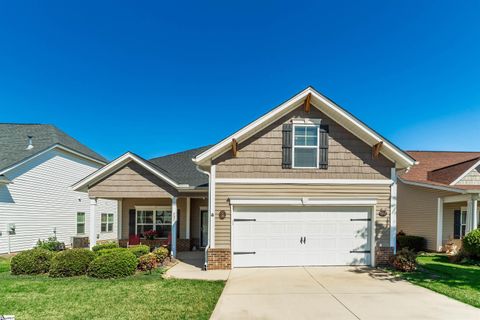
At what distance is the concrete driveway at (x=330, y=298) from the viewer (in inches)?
255

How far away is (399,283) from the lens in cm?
906

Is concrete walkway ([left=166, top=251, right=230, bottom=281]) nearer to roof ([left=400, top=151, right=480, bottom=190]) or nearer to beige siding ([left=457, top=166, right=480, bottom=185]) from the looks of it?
roof ([left=400, top=151, right=480, bottom=190])

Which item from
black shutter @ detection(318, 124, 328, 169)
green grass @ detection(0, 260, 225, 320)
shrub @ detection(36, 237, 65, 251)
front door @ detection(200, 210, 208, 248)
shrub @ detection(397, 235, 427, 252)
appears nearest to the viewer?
green grass @ detection(0, 260, 225, 320)

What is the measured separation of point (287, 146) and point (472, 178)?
11682mm

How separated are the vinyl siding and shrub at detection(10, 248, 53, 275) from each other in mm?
6197

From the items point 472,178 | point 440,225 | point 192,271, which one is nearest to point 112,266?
point 192,271

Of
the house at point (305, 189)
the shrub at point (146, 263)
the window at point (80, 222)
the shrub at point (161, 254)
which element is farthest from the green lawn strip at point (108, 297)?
the window at point (80, 222)

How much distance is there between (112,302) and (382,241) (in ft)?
28.9

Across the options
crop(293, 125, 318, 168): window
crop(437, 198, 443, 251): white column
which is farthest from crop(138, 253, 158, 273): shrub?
crop(437, 198, 443, 251): white column

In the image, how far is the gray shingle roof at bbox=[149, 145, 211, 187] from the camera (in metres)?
16.0

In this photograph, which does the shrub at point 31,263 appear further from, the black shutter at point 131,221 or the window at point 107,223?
the window at point 107,223

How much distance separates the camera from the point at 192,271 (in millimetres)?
10891

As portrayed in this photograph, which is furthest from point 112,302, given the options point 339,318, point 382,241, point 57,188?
point 57,188

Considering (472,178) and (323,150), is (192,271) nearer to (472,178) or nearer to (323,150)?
(323,150)
